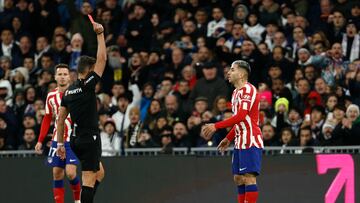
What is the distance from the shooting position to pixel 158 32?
21859 mm

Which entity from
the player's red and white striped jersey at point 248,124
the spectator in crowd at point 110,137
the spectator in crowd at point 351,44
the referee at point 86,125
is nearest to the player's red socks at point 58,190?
the referee at point 86,125

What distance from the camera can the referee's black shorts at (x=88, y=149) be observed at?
1452cm

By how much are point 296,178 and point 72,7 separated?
8261mm

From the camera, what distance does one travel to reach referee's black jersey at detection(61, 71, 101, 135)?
14.5 m

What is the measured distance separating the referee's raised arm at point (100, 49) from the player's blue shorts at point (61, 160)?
216 centimetres

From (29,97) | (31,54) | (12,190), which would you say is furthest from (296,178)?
(31,54)

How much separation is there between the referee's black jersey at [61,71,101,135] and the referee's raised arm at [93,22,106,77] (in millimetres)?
209

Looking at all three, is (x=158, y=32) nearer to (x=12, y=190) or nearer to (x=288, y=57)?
(x=288, y=57)

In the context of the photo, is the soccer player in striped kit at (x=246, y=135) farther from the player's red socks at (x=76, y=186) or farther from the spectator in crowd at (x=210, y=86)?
the spectator in crowd at (x=210, y=86)

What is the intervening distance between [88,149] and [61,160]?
6.38 ft

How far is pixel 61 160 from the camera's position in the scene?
53.7 ft

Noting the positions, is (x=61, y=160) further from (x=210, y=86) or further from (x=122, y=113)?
(x=210, y=86)

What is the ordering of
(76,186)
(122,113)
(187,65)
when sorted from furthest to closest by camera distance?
1. (187,65)
2. (122,113)
3. (76,186)

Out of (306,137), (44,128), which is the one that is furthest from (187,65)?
(44,128)
